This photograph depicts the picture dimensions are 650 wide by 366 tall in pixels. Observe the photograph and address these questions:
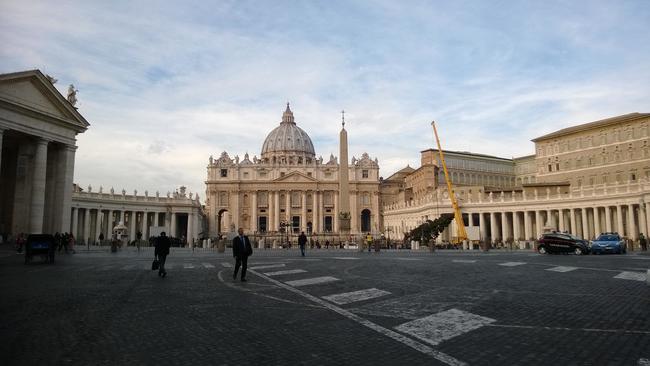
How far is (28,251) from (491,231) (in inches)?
2383

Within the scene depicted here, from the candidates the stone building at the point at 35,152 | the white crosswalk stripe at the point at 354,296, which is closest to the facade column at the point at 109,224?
the stone building at the point at 35,152

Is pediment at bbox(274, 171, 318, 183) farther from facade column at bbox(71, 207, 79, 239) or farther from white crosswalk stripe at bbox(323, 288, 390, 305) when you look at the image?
white crosswalk stripe at bbox(323, 288, 390, 305)

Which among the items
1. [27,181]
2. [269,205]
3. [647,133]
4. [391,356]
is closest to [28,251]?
[27,181]

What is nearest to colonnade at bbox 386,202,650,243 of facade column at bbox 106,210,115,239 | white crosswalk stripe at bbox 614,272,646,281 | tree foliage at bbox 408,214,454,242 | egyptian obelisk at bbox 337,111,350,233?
tree foliage at bbox 408,214,454,242

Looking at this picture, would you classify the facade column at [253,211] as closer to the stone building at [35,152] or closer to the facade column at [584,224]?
the facade column at [584,224]

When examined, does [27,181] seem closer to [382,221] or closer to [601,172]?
[601,172]

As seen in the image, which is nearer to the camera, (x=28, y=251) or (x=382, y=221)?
(x=28, y=251)

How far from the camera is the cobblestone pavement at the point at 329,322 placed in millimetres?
5758

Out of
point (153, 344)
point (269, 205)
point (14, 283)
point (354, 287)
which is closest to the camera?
point (153, 344)

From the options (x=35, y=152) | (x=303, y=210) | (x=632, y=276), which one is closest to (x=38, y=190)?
(x=35, y=152)

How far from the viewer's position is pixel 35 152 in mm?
32156

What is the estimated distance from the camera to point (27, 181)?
107 ft

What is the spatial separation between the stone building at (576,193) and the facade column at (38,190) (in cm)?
4694

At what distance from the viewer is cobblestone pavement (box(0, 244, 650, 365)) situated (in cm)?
576
